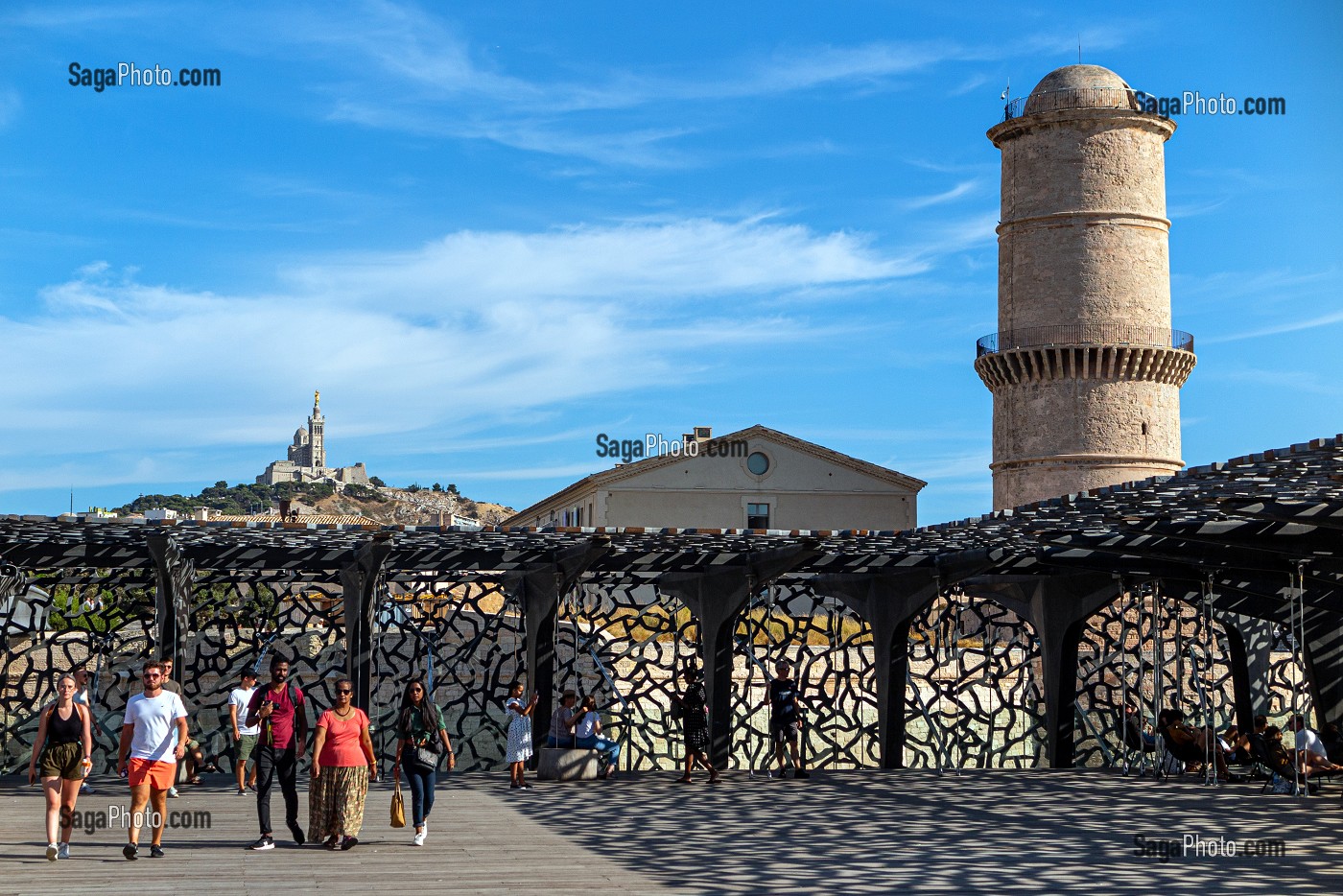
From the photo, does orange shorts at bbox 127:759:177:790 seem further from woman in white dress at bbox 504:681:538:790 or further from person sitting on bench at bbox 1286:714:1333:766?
person sitting on bench at bbox 1286:714:1333:766

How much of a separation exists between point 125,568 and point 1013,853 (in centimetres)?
1265

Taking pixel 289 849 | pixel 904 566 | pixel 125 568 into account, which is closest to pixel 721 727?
pixel 904 566

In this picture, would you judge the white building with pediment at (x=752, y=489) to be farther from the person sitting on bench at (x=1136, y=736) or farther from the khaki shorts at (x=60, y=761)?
the khaki shorts at (x=60, y=761)

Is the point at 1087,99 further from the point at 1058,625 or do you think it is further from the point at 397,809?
the point at 397,809

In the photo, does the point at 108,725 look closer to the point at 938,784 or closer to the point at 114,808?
Answer: the point at 114,808

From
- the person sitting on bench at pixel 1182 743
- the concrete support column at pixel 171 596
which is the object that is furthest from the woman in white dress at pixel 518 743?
the person sitting on bench at pixel 1182 743

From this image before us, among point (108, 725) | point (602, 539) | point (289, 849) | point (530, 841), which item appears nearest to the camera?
point (289, 849)

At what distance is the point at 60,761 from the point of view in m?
10.9

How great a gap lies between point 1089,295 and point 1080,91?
5.45 m

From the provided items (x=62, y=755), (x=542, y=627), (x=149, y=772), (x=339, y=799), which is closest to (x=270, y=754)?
(x=339, y=799)

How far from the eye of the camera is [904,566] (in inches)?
759

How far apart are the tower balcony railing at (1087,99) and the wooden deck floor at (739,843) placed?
27713 mm

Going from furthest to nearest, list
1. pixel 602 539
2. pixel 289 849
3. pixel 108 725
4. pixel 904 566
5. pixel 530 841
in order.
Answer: pixel 108 725, pixel 904 566, pixel 602 539, pixel 530 841, pixel 289 849

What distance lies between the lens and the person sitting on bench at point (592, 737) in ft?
59.9
